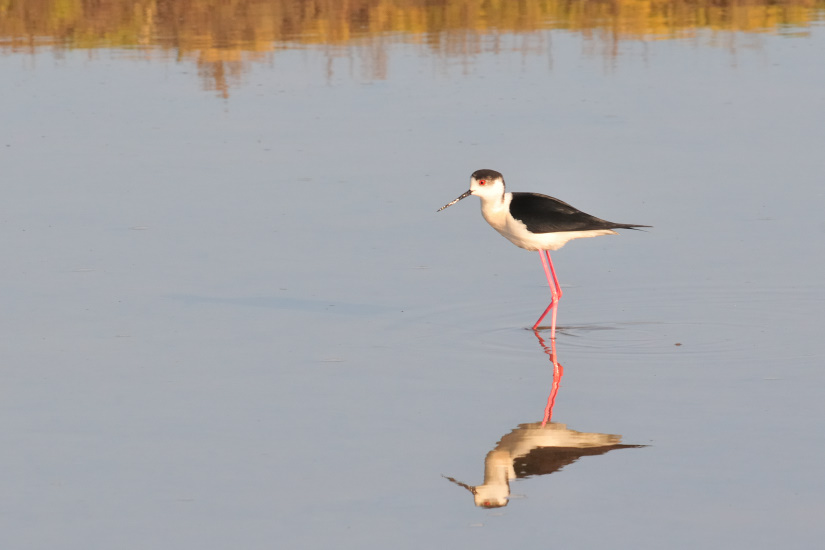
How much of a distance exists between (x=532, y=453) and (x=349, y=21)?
17.6 metres

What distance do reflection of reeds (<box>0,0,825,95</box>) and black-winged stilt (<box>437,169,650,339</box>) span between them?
11.0 meters

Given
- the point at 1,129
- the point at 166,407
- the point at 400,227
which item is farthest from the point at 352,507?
the point at 1,129

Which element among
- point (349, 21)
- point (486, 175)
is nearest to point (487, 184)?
point (486, 175)

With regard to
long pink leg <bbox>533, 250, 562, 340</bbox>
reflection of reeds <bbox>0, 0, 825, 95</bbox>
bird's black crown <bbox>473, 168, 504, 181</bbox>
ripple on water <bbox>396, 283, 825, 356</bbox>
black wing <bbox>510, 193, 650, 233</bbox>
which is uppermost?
reflection of reeds <bbox>0, 0, 825, 95</bbox>

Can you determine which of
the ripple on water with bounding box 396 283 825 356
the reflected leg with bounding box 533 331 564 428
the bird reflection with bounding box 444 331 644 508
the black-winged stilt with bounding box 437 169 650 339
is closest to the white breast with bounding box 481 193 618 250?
the black-winged stilt with bounding box 437 169 650 339

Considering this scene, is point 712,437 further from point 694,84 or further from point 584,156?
point 694,84

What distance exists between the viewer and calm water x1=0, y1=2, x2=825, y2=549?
227 inches

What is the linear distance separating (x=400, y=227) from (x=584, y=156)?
304 cm

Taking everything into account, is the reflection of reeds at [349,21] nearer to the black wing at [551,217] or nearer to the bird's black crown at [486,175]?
the bird's black crown at [486,175]

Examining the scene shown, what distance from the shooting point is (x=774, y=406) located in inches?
270

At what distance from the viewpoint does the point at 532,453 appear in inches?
249

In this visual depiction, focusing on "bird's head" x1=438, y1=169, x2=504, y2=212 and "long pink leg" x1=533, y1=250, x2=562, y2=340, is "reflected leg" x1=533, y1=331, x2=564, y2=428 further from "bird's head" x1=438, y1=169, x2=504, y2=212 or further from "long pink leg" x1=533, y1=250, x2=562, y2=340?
"bird's head" x1=438, y1=169, x2=504, y2=212

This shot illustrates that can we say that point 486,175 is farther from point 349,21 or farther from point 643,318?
point 349,21

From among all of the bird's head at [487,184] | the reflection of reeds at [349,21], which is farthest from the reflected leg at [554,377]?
the reflection of reeds at [349,21]
